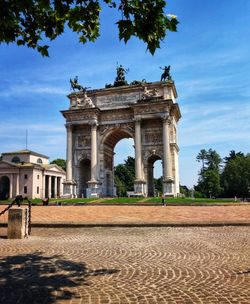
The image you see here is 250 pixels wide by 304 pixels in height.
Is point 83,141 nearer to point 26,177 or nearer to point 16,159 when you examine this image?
point 26,177

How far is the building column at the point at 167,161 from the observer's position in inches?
1630

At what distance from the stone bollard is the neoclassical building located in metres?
59.7

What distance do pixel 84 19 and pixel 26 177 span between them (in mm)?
67255

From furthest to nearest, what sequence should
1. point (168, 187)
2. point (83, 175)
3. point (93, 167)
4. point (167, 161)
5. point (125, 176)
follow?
1. point (125, 176)
2. point (83, 175)
3. point (93, 167)
4. point (167, 161)
5. point (168, 187)

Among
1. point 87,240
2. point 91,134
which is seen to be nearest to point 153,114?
point 91,134

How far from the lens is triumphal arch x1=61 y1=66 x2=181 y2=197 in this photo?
4353 centimetres

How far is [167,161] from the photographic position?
42.2 meters

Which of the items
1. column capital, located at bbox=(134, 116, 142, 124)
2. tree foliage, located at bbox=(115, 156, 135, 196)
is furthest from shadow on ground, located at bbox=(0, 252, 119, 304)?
tree foliage, located at bbox=(115, 156, 135, 196)

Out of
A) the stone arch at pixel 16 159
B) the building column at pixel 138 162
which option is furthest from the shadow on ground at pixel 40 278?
the stone arch at pixel 16 159

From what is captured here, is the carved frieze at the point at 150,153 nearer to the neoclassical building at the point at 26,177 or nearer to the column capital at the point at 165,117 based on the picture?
the column capital at the point at 165,117

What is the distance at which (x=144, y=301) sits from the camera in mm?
4648

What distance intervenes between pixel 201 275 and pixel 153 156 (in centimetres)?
3996

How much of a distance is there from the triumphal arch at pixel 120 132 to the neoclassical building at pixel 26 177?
2436cm

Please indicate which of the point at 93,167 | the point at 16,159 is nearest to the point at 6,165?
the point at 16,159
